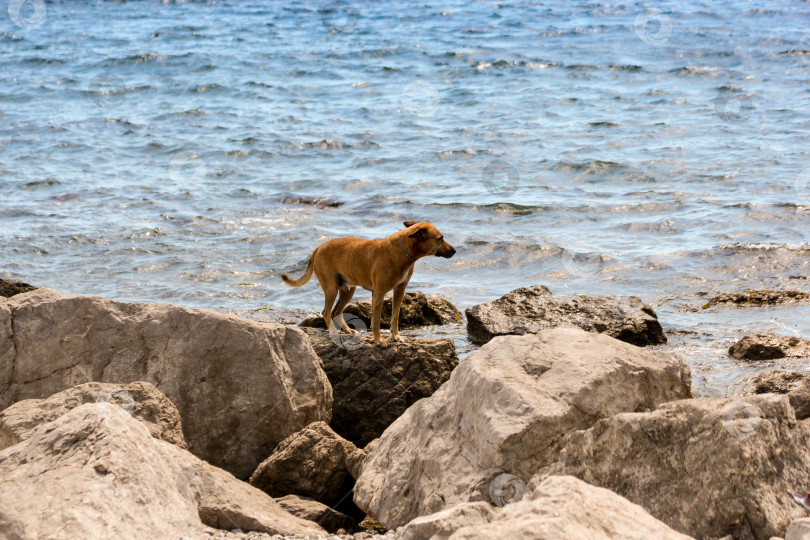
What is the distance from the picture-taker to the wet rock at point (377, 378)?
7.82m

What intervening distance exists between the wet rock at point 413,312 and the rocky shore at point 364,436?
1.71m

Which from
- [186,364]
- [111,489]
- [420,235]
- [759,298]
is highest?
[420,235]

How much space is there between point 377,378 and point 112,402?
264 cm

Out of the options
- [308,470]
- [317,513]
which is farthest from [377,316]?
[317,513]

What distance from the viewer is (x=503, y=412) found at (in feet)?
17.0

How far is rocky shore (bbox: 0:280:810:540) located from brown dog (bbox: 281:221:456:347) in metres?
0.60

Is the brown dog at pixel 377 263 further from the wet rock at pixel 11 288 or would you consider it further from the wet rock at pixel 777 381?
the wet rock at pixel 11 288

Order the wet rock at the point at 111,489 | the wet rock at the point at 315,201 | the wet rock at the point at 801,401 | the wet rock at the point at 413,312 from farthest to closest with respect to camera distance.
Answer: the wet rock at the point at 315,201
the wet rock at the point at 413,312
the wet rock at the point at 801,401
the wet rock at the point at 111,489

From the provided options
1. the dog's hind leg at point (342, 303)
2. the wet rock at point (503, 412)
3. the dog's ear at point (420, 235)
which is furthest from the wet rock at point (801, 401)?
the dog's hind leg at point (342, 303)

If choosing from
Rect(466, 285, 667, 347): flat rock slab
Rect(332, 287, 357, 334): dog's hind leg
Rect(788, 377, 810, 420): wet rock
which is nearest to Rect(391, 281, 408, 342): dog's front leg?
Rect(332, 287, 357, 334): dog's hind leg

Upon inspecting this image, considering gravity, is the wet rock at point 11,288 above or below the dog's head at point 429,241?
below

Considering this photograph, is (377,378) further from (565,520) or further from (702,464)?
(565,520)

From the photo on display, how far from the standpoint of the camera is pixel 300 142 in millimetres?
22734

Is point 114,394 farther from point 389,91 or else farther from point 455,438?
point 389,91
